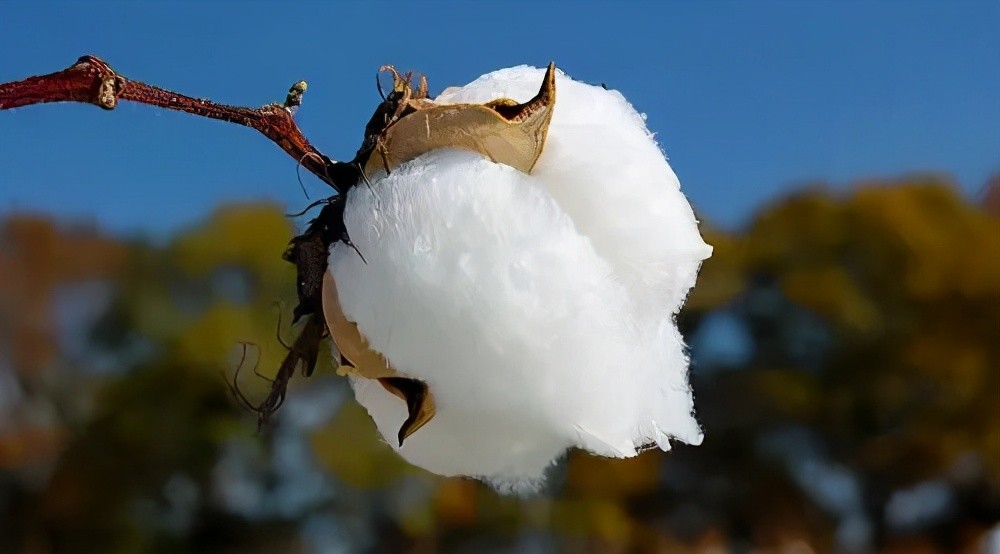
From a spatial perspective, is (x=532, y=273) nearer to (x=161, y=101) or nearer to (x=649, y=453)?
(x=161, y=101)

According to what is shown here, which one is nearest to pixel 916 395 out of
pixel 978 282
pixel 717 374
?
pixel 978 282

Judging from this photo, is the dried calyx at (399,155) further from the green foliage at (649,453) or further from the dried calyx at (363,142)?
the green foliage at (649,453)

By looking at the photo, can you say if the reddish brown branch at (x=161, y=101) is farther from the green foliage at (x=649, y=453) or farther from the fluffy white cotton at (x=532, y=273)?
the green foliage at (x=649, y=453)

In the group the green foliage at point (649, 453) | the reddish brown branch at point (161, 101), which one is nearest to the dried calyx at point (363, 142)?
the reddish brown branch at point (161, 101)

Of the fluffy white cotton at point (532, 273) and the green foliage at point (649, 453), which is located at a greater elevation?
the green foliage at point (649, 453)

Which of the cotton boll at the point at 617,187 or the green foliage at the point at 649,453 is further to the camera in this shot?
the green foliage at the point at 649,453

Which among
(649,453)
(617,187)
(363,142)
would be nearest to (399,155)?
(363,142)

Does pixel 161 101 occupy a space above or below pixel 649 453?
below
